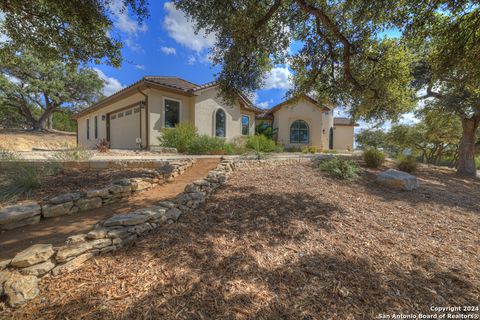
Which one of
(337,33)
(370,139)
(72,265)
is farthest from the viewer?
(370,139)

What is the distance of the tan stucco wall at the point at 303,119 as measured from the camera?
1712 cm

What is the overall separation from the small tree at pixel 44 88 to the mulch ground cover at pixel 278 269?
1011 inches

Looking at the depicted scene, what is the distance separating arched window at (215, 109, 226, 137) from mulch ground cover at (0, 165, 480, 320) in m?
9.55

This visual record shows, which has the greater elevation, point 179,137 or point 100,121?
point 100,121

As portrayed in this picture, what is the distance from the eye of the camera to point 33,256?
2.10 m

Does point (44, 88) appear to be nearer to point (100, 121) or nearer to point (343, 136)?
point (100, 121)

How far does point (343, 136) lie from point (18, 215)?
81.2 feet

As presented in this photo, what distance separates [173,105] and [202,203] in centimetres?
920

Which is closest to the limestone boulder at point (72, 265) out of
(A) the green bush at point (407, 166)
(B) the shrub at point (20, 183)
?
(B) the shrub at point (20, 183)

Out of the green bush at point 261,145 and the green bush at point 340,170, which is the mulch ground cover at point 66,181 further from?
the green bush at point 261,145

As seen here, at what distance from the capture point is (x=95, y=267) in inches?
88.8

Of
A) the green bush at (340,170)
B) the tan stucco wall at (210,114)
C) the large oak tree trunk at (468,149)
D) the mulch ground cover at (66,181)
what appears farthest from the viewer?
the tan stucco wall at (210,114)

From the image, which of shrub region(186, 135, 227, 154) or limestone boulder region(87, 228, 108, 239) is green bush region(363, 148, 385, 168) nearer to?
shrub region(186, 135, 227, 154)

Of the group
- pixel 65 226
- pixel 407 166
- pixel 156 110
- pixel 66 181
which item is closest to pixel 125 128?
pixel 156 110
